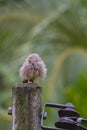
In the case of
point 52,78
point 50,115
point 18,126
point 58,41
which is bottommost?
point 18,126

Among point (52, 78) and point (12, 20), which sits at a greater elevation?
point (12, 20)

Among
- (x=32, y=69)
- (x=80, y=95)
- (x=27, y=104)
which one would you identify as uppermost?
(x=80, y=95)

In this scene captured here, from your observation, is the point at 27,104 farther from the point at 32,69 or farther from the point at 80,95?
the point at 80,95

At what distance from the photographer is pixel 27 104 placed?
1.96m

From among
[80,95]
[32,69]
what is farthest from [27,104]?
[80,95]

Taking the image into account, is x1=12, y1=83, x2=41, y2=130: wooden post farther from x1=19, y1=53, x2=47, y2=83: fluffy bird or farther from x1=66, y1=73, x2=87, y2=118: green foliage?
x1=66, y1=73, x2=87, y2=118: green foliage

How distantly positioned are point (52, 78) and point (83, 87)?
1024mm

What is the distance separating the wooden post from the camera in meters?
1.96

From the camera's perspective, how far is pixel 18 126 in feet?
6.49

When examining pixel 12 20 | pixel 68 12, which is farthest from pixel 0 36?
pixel 68 12

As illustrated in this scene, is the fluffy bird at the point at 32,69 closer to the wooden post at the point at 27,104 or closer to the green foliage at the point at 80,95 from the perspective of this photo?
the wooden post at the point at 27,104

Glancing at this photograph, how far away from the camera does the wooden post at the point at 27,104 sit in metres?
1.96

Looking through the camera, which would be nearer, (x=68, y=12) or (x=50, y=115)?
(x=50, y=115)

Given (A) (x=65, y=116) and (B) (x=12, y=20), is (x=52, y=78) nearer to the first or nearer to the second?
(B) (x=12, y=20)
